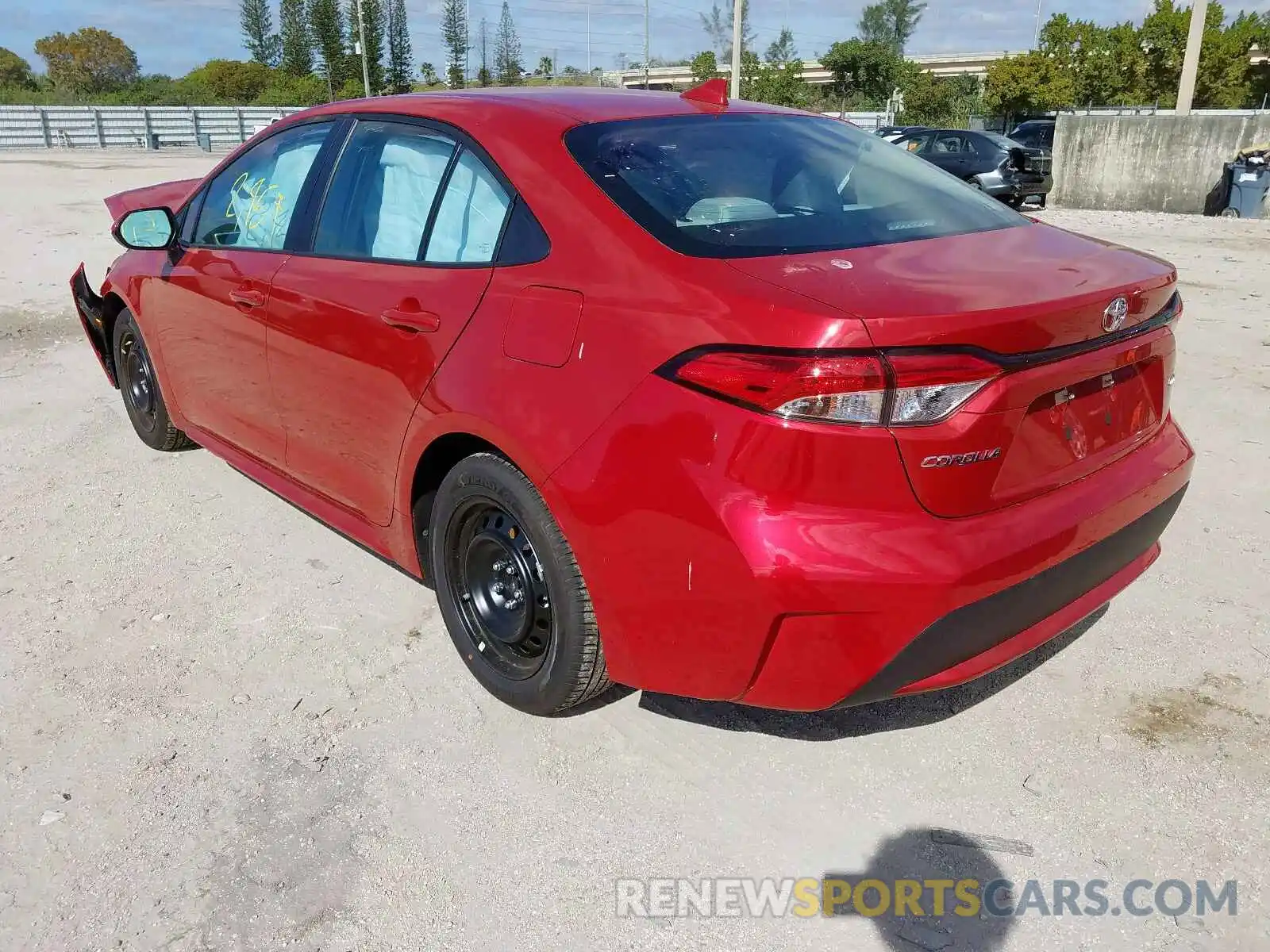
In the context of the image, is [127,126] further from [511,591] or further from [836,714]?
[836,714]

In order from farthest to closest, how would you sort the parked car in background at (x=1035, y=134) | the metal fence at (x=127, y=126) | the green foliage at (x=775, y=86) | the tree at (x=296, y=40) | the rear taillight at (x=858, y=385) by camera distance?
the tree at (x=296, y=40), the green foliage at (x=775, y=86), the metal fence at (x=127, y=126), the parked car in background at (x=1035, y=134), the rear taillight at (x=858, y=385)

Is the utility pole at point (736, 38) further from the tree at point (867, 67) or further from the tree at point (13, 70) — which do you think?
the tree at point (13, 70)

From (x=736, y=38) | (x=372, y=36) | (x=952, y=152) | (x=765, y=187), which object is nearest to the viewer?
(x=765, y=187)

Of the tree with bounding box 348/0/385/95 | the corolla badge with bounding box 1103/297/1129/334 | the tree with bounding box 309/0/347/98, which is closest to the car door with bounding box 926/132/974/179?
the corolla badge with bounding box 1103/297/1129/334

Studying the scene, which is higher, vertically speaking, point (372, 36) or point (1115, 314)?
point (372, 36)

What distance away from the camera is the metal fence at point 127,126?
41.2 meters

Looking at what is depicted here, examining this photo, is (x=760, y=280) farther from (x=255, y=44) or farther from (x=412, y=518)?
(x=255, y=44)

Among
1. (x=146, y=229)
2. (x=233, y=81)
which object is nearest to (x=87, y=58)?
(x=233, y=81)

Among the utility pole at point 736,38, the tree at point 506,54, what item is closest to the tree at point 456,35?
the tree at point 506,54

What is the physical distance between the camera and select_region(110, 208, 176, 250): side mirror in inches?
164

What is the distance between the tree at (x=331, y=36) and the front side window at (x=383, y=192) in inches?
3181

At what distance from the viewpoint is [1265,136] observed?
16.4 metres

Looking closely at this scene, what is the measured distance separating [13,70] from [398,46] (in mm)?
32737

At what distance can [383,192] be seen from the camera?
3.15 metres
